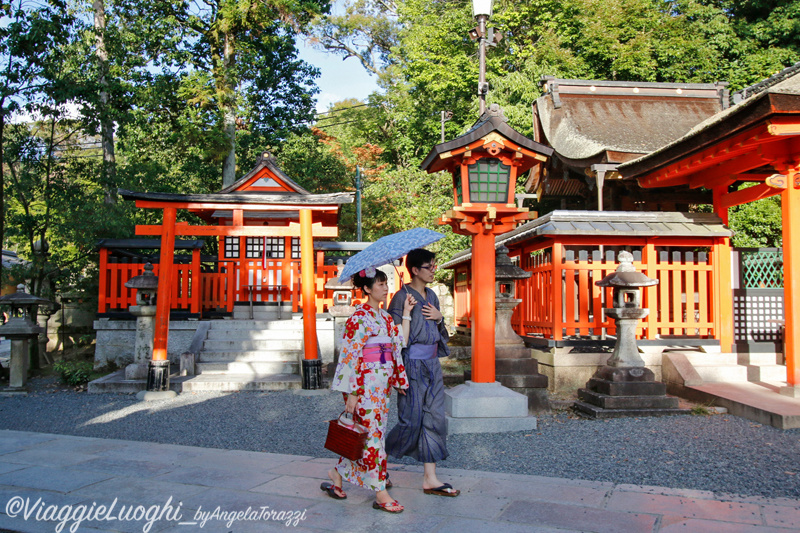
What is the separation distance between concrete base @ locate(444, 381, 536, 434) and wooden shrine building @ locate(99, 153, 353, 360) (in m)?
3.95

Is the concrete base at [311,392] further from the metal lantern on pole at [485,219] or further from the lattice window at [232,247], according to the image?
the lattice window at [232,247]

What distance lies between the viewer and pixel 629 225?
29.0 feet

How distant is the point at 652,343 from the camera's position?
8.75 m

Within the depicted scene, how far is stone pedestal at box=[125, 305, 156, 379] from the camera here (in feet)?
32.4

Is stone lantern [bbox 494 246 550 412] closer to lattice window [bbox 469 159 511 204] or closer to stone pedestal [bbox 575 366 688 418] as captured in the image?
stone pedestal [bbox 575 366 688 418]

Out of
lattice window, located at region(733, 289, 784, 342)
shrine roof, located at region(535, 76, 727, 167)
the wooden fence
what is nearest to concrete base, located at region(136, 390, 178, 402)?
the wooden fence

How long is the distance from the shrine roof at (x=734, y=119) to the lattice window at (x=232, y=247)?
1002 centimetres

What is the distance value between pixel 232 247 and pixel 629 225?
10.5 meters

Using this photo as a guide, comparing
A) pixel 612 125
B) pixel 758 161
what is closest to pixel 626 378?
pixel 758 161

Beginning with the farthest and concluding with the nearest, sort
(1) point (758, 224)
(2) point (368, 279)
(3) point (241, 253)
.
→ (3) point (241, 253)
(1) point (758, 224)
(2) point (368, 279)

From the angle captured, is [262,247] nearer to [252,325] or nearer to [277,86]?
[252,325]

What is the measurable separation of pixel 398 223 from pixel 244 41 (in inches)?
325

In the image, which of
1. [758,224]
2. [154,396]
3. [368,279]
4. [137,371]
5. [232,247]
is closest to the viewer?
[368,279]

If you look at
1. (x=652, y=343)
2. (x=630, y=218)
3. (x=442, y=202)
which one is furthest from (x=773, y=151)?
(x=442, y=202)
